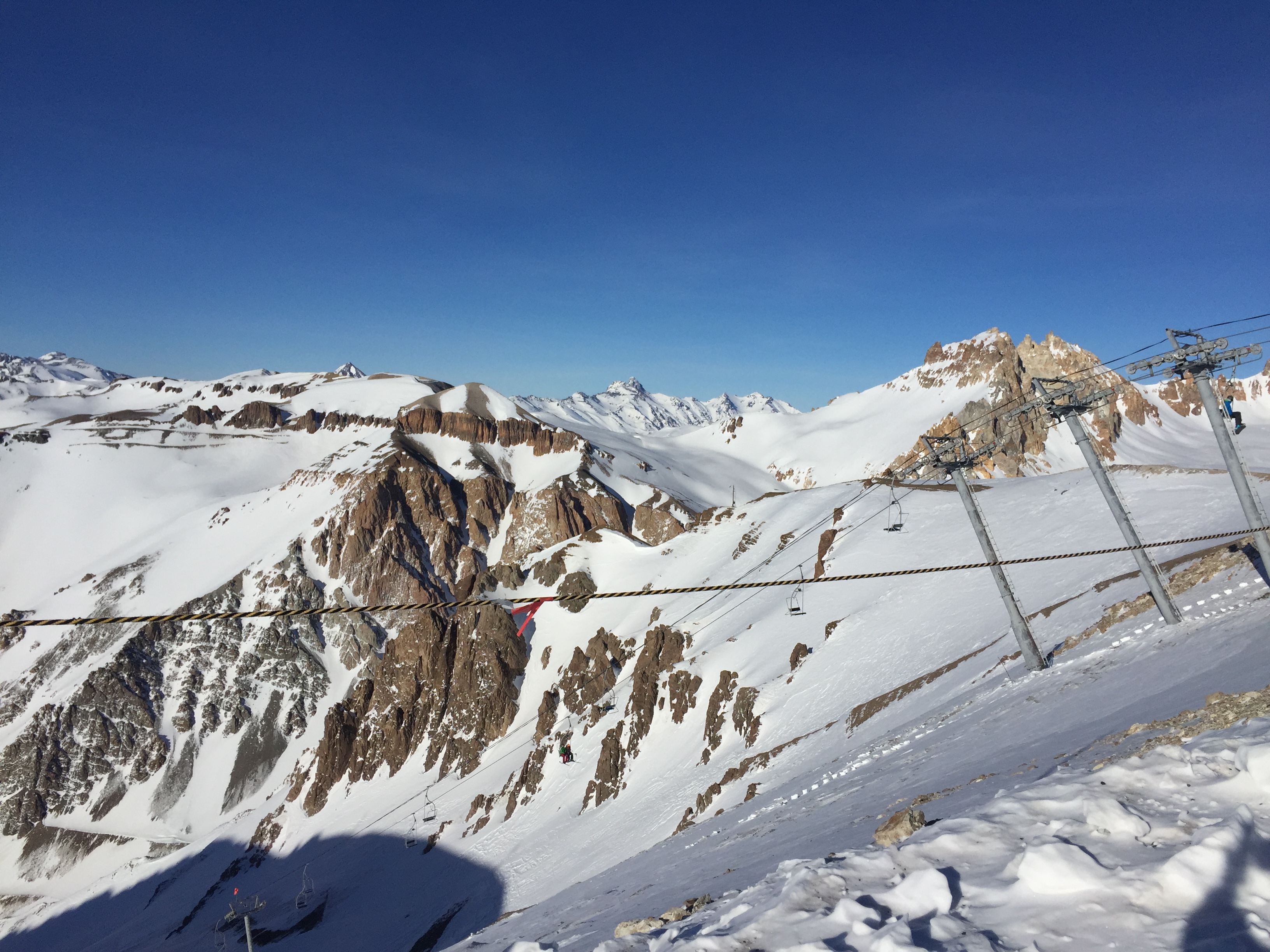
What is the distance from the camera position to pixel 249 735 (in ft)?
364

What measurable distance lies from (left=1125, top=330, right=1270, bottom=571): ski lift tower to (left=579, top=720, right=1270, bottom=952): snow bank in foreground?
1380 centimetres

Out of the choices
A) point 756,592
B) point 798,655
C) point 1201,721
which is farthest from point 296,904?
point 1201,721

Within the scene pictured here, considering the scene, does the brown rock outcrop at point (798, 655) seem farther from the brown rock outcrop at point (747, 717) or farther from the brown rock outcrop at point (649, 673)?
the brown rock outcrop at point (649, 673)

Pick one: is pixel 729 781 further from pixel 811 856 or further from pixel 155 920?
pixel 155 920

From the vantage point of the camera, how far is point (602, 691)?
2502 inches

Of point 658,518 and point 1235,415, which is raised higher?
point 658,518

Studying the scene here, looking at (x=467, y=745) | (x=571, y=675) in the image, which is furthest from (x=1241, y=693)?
(x=467, y=745)

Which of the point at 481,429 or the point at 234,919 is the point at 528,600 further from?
the point at 481,429

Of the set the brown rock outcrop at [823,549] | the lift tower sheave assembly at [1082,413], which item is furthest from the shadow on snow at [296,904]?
the lift tower sheave assembly at [1082,413]

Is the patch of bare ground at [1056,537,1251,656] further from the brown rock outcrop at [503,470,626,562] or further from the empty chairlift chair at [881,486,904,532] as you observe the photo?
A: the brown rock outcrop at [503,470,626,562]

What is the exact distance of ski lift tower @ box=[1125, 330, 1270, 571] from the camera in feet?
56.6

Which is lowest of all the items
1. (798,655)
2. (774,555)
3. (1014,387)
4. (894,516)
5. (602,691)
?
(602,691)

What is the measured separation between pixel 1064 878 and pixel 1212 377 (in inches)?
723

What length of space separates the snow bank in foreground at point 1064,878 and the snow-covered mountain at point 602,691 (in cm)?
5
